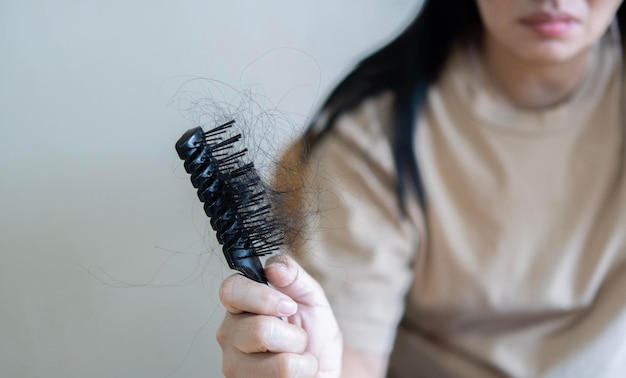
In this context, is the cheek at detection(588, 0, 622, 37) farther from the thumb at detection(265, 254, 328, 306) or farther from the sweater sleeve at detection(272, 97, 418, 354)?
the thumb at detection(265, 254, 328, 306)

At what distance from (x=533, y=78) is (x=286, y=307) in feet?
1.31

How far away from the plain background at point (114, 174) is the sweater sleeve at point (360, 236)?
0.29 feet

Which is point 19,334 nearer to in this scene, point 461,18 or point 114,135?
point 114,135

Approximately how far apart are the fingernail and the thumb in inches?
1.0

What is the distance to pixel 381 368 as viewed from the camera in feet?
2.13

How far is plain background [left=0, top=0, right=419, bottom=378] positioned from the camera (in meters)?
0.55

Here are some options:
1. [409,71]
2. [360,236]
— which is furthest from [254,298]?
[409,71]

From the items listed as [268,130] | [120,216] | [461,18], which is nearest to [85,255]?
[120,216]

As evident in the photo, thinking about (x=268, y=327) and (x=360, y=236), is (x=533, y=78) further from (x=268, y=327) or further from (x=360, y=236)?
(x=268, y=327)

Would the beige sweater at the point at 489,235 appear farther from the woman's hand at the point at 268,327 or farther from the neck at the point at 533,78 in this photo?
the woman's hand at the point at 268,327

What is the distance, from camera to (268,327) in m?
0.43

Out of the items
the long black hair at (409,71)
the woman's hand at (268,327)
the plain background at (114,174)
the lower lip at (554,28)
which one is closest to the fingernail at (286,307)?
the woman's hand at (268,327)

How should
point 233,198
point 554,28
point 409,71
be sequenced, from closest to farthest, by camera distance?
point 233,198 → point 554,28 → point 409,71

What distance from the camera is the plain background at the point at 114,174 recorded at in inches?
21.5
